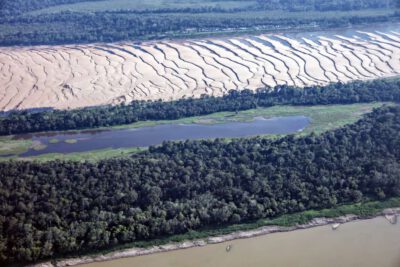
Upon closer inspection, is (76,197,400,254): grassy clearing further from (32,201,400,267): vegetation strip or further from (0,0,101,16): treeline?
(0,0,101,16): treeline

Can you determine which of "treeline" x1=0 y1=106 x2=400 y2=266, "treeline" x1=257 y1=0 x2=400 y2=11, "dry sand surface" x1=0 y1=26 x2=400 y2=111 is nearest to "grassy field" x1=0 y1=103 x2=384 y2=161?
"treeline" x1=0 y1=106 x2=400 y2=266

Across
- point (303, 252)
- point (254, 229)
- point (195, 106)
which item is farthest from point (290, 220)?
point (195, 106)

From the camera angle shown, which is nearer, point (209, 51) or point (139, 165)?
point (139, 165)

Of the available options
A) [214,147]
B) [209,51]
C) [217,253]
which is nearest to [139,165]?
[214,147]

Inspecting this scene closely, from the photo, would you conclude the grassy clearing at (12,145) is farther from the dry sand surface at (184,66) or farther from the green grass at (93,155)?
the dry sand surface at (184,66)

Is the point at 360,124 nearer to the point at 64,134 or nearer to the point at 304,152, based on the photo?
the point at 304,152
